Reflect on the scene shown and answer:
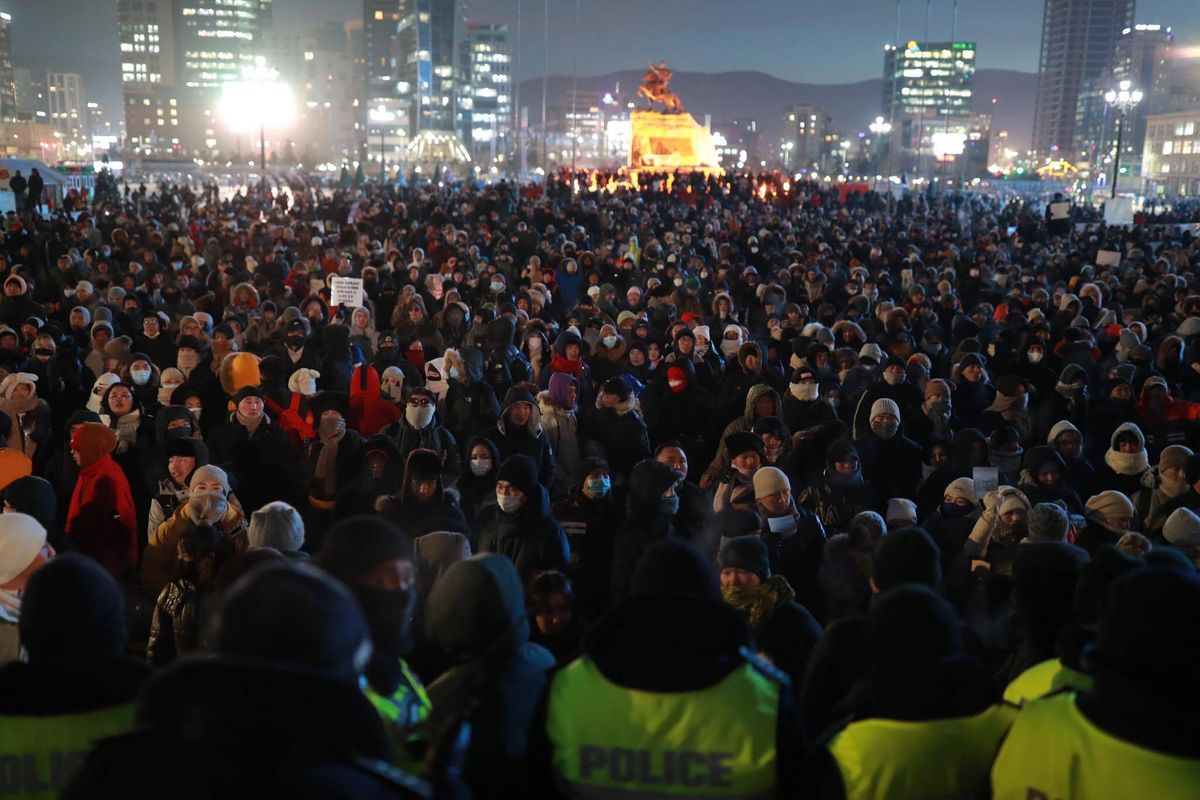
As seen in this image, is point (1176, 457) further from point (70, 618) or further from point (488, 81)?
point (488, 81)

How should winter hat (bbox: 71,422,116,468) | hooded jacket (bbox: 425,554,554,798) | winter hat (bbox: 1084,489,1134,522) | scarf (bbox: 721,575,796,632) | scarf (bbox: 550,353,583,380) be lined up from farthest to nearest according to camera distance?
1. scarf (bbox: 550,353,583,380)
2. winter hat (bbox: 71,422,116,468)
3. winter hat (bbox: 1084,489,1134,522)
4. scarf (bbox: 721,575,796,632)
5. hooded jacket (bbox: 425,554,554,798)

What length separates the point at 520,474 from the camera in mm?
5559

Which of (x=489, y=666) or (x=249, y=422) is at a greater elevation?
(x=489, y=666)

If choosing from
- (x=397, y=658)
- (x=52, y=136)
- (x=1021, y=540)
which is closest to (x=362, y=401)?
(x=1021, y=540)

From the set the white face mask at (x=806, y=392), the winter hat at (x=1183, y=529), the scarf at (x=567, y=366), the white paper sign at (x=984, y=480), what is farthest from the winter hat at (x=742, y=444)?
the scarf at (x=567, y=366)

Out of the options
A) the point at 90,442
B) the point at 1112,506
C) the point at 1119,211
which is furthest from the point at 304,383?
the point at 1119,211

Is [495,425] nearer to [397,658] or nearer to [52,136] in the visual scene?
[397,658]

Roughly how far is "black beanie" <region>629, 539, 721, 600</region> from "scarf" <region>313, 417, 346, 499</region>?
4.48 metres

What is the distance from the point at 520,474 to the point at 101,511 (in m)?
2.37

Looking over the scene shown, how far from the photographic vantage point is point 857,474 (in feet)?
22.1

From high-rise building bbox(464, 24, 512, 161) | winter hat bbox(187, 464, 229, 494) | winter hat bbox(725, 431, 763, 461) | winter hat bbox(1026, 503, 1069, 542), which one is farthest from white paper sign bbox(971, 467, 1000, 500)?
high-rise building bbox(464, 24, 512, 161)

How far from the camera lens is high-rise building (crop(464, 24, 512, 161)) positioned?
174625mm

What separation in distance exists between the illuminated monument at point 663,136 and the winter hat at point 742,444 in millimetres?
50052

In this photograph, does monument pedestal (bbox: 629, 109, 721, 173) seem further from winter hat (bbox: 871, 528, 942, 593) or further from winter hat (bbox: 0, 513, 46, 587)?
winter hat (bbox: 871, 528, 942, 593)
